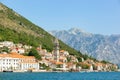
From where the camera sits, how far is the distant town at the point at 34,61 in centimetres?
15588

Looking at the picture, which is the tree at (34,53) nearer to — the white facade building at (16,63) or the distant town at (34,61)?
the distant town at (34,61)

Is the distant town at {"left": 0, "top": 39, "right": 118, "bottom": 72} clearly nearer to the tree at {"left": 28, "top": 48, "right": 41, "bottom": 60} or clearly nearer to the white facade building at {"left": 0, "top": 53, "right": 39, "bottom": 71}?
the white facade building at {"left": 0, "top": 53, "right": 39, "bottom": 71}

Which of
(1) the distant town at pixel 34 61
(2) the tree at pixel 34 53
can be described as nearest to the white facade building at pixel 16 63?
(1) the distant town at pixel 34 61

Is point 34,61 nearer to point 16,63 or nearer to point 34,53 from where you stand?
point 16,63

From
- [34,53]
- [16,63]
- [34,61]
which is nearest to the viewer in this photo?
[16,63]

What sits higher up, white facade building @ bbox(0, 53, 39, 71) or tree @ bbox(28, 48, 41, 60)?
tree @ bbox(28, 48, 41, 60)

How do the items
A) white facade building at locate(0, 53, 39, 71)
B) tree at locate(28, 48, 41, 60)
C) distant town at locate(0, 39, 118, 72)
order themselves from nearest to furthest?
1. white facade building at locate(0, 53, 39, 71)
2. distant town at locate(0, 39, 118, 72)
3. tree at locate(28, 48, 41, 60)

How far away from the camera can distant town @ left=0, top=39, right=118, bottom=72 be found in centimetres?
15588

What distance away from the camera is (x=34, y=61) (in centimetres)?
16700

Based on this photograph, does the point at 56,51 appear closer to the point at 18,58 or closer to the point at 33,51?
the point at 33,51

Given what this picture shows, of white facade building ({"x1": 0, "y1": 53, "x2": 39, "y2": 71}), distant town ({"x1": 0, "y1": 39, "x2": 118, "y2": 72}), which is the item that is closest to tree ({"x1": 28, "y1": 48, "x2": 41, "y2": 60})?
distant town ({"x1": 0, "y1": 39, "x2": 118, "y2": 72})

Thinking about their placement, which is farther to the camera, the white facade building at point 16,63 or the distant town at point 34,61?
the distant town at point 34,61

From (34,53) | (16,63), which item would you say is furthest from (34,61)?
(34,53)

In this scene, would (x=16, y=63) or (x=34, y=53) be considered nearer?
(x=16, y=63)
